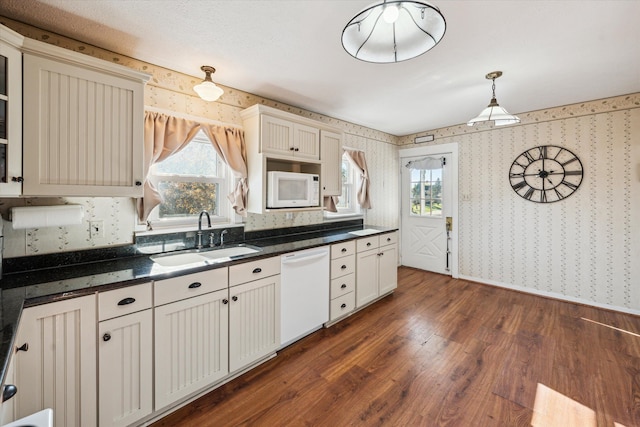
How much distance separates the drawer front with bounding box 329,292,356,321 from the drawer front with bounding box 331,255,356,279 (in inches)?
10.1

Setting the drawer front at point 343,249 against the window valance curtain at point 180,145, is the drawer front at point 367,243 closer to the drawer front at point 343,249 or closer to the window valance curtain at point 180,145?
the drawer front at point 343,249

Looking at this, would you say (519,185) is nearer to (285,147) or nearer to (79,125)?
(285,147)

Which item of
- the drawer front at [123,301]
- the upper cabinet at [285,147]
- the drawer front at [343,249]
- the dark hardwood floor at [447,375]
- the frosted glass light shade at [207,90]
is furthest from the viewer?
the drawer front at [343,249]

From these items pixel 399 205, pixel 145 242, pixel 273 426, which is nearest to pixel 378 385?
pixel 273 426

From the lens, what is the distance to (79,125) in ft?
5.24

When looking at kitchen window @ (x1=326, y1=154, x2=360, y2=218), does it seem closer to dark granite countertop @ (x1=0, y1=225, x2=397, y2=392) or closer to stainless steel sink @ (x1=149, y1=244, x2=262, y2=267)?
stainless steel sink @ (x1=149, y1=244, x2=262, y2=267)

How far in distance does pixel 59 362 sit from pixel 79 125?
1.28 meters

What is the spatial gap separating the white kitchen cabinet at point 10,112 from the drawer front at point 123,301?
695 millimetres

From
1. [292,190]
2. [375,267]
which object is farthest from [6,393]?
[375,267]

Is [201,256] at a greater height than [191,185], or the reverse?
[191,185]

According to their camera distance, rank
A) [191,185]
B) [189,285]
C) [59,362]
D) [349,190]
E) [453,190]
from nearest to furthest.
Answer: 1. [59,362]
2. [189,285]
3. [191,185]
4. [349,190]
5. [453,190]

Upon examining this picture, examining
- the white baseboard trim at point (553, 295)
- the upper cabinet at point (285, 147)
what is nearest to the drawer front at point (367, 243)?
the upper cabinet at point (285, 147)

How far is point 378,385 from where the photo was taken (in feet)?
6.61

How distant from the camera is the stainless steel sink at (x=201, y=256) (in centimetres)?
205
